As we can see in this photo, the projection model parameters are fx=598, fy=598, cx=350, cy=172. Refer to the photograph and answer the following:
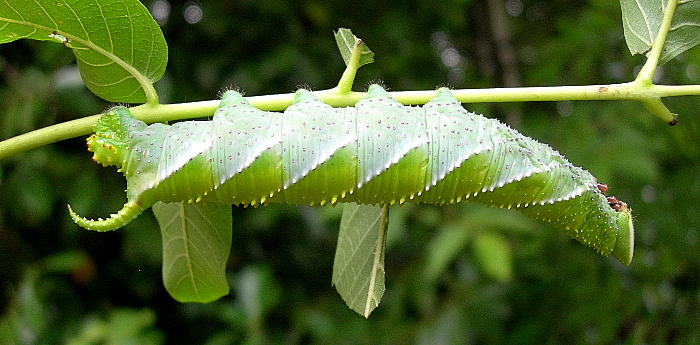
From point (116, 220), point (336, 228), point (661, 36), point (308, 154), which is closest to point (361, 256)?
point (308, 154)

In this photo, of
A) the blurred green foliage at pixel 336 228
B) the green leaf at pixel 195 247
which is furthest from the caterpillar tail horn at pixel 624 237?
the blurred green foliage at pixel 336 228

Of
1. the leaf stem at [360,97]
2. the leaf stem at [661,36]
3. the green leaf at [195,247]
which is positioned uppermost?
the leaf stem at [661,36]

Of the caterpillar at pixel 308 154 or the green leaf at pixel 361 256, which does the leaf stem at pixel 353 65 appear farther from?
the green leaf at pixel 361 256

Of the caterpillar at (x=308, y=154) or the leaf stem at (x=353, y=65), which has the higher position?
the leaf stem at (x=353, y=65)

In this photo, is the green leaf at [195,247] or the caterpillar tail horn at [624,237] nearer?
the green leaf at [195,247]

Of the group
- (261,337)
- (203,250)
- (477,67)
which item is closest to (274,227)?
(261,337)

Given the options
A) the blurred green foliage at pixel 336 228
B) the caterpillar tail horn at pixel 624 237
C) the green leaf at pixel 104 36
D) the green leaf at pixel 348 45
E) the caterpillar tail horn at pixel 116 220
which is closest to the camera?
the green leaf at pixel 104 36

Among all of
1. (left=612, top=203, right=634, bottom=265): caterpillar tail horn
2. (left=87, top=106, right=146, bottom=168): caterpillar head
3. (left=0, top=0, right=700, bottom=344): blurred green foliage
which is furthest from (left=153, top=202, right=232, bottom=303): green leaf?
(left=0, top=0, right=700, bottom=344): blurred green foliage

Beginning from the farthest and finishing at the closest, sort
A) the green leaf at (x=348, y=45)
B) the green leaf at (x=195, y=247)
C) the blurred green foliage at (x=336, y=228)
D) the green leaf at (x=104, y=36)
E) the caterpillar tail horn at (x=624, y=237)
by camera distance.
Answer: the blurred green foliage at (x=336, y=228) < the caterpillar tail horn at (x=624, y=237) < the green leaf at (x=195, y=247) < the green leaf at (x=348, y=45) < the green leaf at (x=104, y=36)

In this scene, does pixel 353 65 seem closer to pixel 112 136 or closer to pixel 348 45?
pixel 348 45
